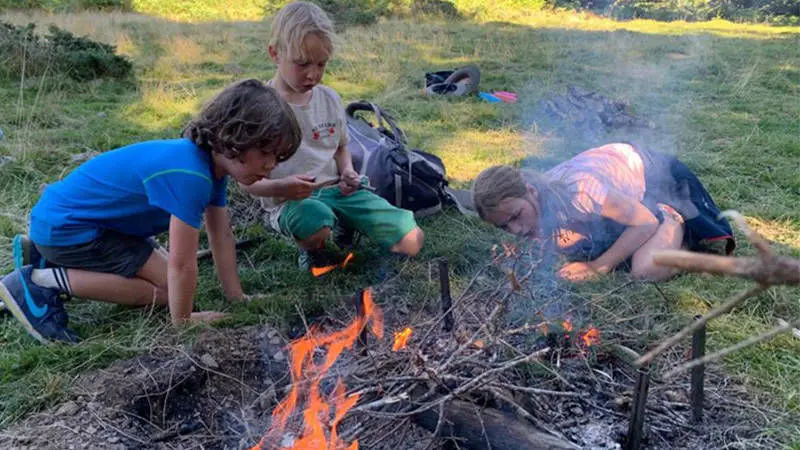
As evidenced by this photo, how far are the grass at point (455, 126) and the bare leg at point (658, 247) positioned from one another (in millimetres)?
122

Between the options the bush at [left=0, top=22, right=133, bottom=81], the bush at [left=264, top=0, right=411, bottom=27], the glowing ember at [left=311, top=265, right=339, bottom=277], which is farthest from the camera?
the bush at [left=264, top=0, right=411, bottom=27]

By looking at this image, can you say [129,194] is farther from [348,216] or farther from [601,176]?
[601,176]

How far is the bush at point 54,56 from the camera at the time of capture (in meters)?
8.16

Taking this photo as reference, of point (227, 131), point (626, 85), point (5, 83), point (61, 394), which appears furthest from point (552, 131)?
point (5, 83)

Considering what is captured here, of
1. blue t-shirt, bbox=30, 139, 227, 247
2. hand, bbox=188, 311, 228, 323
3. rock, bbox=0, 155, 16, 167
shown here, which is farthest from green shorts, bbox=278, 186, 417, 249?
rock, bbox=0, 155, 16, 167

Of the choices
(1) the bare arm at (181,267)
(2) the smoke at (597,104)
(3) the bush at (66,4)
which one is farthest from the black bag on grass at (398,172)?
(3) the bush at (66,4)

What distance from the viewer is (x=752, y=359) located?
269 centimetres

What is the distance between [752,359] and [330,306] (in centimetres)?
197

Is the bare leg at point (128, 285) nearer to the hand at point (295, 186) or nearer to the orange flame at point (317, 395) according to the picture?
the hand at point (295, 186)

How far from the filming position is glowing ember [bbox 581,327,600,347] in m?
2.63

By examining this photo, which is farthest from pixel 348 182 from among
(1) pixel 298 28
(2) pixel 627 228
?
(2) pixel 627 228

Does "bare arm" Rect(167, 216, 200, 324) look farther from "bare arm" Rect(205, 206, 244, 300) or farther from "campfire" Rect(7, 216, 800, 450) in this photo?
"bare arm" Rect(205, 206, 244, 300)

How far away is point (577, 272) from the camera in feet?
11.3

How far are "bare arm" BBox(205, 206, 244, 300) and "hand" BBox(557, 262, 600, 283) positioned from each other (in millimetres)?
1781
